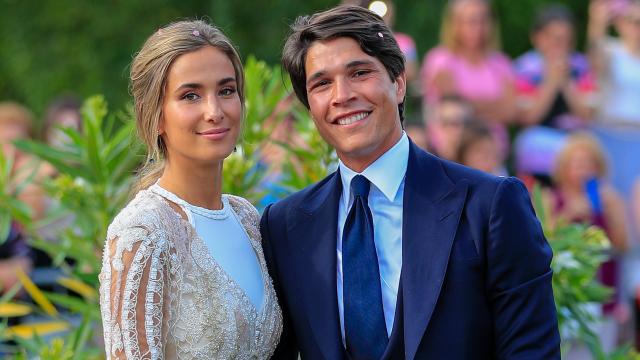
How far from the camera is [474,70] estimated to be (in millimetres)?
8148

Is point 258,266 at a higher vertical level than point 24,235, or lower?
higher

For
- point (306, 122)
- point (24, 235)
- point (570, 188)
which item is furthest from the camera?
point (570, 188)

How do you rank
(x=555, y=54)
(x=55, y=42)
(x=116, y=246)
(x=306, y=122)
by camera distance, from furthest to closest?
(x=55, y=42), (x=555, y=54), (x=306, y=122), (x=116, y=246)

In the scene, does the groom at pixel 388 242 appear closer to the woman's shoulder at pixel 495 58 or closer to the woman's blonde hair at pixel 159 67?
the woman's blonde hair at pixel 159 67

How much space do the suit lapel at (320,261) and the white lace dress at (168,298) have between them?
0.49 feet

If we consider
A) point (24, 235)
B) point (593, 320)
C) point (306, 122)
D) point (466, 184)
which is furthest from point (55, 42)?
point (466, 184)

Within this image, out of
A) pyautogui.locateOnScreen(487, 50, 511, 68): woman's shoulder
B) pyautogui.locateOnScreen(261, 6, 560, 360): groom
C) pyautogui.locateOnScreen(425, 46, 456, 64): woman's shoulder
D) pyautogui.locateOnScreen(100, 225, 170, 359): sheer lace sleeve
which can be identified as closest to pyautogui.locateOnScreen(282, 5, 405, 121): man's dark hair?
pyautogui.locateOnScreen(261, 6, 560, 360): groom

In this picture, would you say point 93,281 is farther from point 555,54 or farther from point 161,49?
point 555,54

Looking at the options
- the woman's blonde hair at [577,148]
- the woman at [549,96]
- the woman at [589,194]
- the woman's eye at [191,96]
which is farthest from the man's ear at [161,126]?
the woman at [549,96]

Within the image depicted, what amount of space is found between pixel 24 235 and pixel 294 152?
2.42 m

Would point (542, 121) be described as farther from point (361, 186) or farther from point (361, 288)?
point (361, 288)

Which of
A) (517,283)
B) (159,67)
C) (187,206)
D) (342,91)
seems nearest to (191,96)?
(159,67)

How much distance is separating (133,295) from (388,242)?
87 cm

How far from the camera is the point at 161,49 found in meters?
3.84
